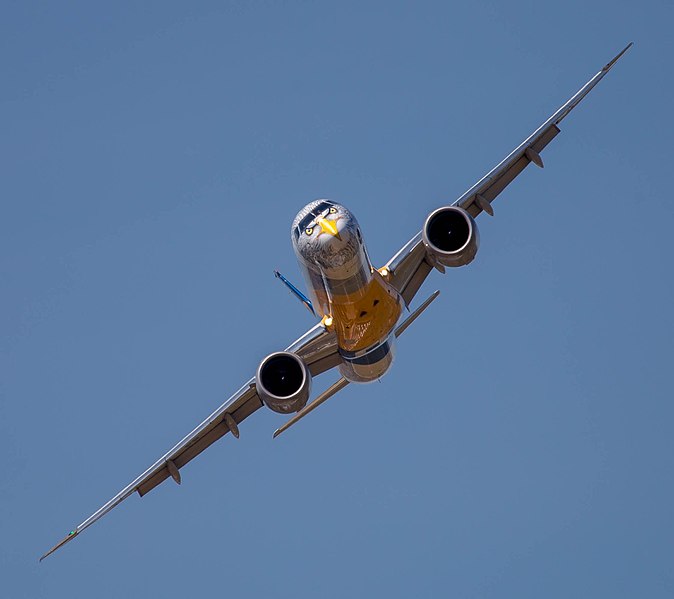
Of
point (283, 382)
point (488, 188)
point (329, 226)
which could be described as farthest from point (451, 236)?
point (283, 382)

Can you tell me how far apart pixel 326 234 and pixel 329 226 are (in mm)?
227

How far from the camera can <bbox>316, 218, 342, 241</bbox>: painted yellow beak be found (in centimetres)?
3312

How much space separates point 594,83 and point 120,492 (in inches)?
707

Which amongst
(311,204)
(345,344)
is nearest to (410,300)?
(345,344)

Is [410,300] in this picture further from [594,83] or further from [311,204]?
[594,83]

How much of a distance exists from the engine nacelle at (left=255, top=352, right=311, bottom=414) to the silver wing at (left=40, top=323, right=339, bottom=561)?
3.61ft

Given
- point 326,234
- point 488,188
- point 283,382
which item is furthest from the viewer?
point 488,188

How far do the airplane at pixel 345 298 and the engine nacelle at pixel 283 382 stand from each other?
0.03m

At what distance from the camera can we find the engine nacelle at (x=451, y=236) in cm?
3456

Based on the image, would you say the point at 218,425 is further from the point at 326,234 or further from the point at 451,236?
the point at 451,236

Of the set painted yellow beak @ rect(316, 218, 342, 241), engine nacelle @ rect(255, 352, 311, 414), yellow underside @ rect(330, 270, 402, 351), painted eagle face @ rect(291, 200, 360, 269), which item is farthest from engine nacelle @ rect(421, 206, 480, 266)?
engine nacelle @ rect(255, 352, 311, 414)

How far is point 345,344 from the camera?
118 ft

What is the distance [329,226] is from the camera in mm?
33188

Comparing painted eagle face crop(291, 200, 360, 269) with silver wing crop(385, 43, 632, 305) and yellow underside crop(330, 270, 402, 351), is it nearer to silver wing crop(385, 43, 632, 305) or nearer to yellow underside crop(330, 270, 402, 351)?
yellow underside crop(330, 270, 402, 351)
